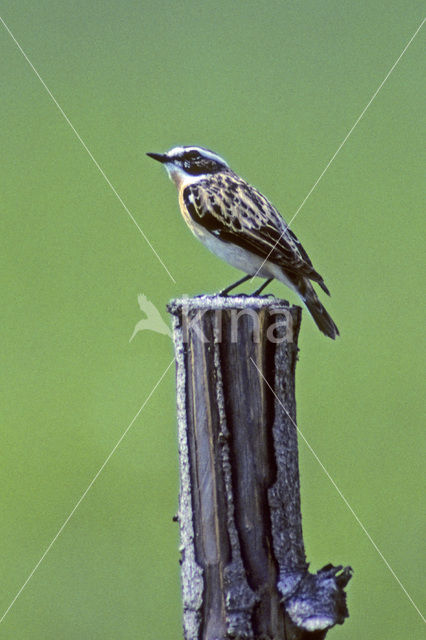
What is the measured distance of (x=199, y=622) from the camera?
441 cm

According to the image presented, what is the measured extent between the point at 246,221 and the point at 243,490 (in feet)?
6.71

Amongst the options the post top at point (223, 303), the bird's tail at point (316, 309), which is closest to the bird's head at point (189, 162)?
the bird's tail at point (316, 309)

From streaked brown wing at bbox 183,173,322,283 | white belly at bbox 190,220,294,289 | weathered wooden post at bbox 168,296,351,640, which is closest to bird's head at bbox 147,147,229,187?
streaked brown wing at bbox 183,173,322,283

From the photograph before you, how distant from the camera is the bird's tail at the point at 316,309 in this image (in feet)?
20.0

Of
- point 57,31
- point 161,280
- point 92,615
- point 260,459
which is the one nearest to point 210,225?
point 260,459

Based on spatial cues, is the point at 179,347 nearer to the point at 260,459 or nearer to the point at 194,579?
the point at 260,459

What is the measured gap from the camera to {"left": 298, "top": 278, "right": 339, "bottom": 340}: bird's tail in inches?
239

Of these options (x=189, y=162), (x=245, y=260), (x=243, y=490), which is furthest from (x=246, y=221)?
(x=243, y=490)

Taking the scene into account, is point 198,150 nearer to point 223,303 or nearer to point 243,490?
point 223,303

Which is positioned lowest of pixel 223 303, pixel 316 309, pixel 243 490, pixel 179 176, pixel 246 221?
pixel 243 490

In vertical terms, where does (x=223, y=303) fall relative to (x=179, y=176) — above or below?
below

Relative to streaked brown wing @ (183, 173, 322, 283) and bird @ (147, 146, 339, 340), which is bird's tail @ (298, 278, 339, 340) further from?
streaked brown wing @ (183, 173, 322, 283)

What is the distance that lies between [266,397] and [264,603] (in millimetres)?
823

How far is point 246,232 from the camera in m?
6.02
